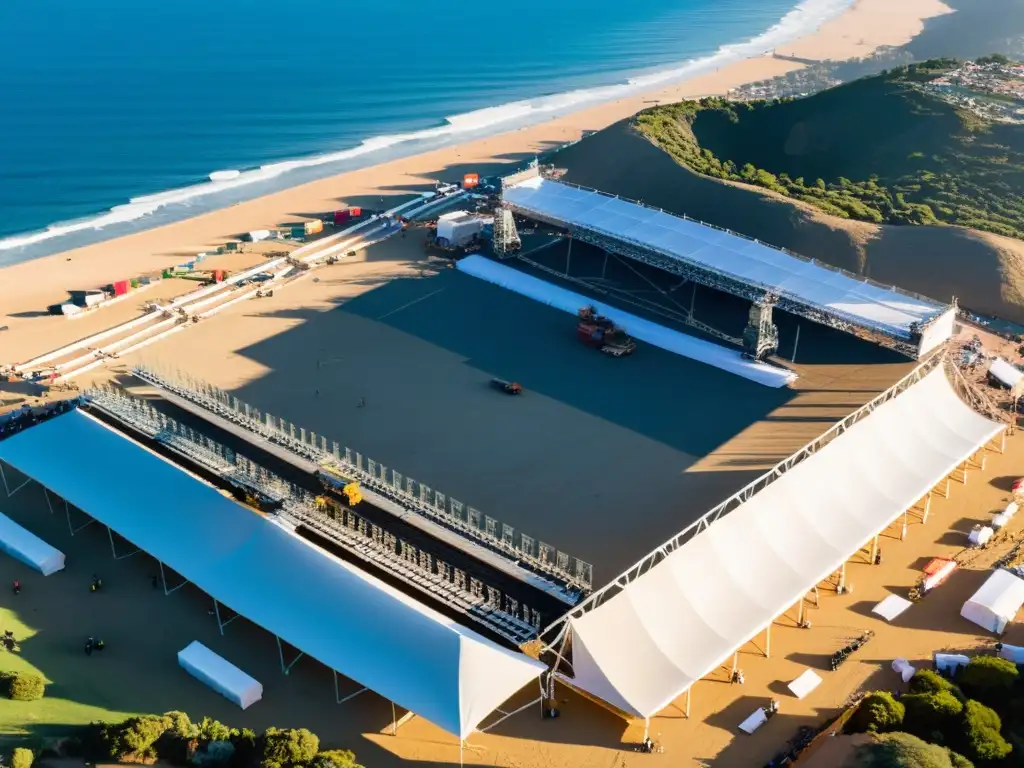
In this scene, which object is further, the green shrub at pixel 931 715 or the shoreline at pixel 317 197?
the shoreline at pixel 317 197

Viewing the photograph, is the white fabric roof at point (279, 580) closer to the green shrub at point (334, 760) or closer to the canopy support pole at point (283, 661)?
the canopy support pole at point (283, 661)

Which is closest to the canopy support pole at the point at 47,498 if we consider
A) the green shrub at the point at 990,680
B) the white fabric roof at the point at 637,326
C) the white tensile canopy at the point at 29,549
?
the white tensile canopy at the point at 29,549

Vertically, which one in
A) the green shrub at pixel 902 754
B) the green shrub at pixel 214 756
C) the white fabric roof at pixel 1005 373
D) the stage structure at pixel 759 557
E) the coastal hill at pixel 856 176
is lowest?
the green shrub at pixel 214 756

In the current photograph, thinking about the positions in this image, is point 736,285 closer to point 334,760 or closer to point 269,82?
point 334,760

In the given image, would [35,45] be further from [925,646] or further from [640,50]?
[925,646]

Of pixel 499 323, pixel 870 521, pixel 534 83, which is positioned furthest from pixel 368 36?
pixel 870 521

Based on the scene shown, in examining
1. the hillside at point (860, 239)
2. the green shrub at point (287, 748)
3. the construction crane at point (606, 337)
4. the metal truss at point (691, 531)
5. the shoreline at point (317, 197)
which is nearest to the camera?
the green shrub at point (287, 748)
